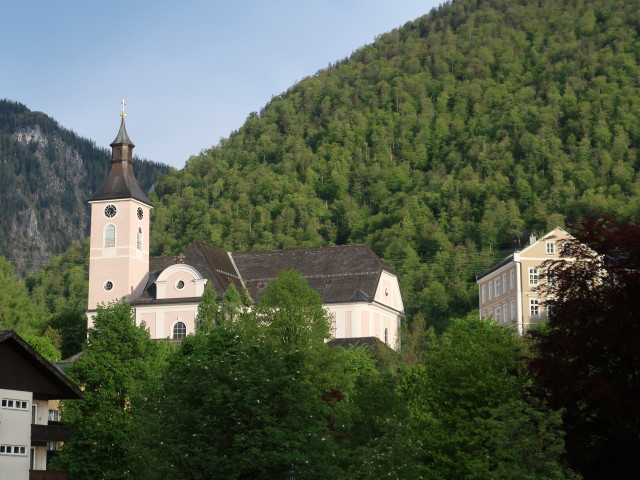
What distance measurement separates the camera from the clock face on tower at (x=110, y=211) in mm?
102500

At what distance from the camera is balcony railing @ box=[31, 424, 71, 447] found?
46531 mm

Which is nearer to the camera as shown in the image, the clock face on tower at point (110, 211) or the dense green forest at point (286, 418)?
the dense green forest at point (286, 418)

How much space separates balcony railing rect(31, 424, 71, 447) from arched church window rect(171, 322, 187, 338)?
160 feet

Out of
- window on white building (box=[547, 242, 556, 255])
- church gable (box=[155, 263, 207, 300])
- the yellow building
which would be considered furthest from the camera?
window on white building (box=[547, 242, 556, 255])

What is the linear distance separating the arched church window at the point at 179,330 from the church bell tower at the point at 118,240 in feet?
17.3

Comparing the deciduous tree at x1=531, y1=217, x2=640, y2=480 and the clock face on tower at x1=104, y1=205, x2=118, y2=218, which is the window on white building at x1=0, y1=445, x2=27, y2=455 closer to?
the deciduous tree at x1=531, y1=217, x2=640, y2=480

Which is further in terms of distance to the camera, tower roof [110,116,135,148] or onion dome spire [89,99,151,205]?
tower roof [110,116,135,148]

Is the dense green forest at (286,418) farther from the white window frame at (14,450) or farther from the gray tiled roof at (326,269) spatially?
the gray tiled roof at (326,269)

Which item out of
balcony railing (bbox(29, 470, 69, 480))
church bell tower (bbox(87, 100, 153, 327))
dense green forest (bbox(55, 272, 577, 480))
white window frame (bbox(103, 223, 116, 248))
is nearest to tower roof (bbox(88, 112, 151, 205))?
church bell tower (bbox(87, 100, 153, 327))

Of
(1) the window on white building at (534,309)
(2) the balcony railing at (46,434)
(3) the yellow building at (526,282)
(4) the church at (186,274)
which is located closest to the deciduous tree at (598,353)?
(2) the balcony railing at (46,434)

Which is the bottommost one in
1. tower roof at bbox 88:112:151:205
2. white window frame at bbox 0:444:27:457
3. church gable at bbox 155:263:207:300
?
white window frame at bbox 0:444:27:457

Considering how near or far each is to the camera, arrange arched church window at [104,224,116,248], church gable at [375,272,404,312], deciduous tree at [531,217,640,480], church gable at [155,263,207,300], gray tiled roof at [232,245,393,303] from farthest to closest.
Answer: arched church window at [104,224,116,248] → church gable at [375,272,404,312] → gray tiled roof at [232,245,393,303] → church gable at [155,263,207,300] → deciduous tree at [531,217,640,480]

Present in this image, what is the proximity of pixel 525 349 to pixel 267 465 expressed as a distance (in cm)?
1675

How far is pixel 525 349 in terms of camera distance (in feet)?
179
